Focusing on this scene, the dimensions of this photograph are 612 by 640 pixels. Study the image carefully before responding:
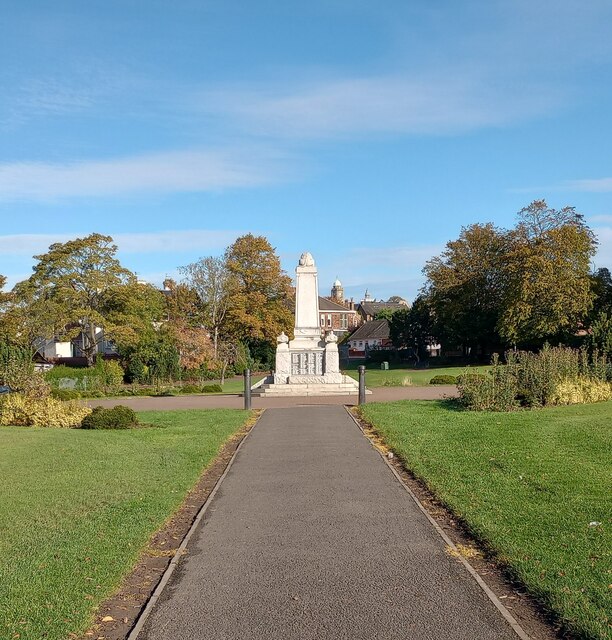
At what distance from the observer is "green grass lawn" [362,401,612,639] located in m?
5.56

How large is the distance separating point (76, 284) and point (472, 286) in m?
34.0

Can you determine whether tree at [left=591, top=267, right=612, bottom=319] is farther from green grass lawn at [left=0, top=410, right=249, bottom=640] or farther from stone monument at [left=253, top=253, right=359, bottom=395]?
green grass lawn at [left=0, top=410, right=249, bottom=640]

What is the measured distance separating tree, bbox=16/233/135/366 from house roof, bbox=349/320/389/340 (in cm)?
5917

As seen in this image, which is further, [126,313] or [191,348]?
[126,313]

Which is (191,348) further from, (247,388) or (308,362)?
(247,388)

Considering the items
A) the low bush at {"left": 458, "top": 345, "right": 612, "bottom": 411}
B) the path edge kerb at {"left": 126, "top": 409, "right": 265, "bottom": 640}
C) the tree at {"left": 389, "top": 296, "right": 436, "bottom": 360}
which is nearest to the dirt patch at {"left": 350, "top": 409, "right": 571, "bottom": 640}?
the path edge kerb at {"left": 126, "top": 409, "right": 265, "bottom": 640}

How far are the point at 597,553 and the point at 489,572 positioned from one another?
106cm

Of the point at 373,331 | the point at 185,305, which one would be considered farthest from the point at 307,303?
the point at 373,331

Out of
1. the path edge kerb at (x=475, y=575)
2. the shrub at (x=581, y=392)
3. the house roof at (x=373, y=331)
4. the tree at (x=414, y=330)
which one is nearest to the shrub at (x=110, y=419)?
the path edge kerb at (x=475, y=575)

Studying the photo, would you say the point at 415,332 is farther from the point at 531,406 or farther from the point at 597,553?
the point at 597,553

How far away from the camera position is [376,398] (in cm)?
2730

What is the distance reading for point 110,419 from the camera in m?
18.5

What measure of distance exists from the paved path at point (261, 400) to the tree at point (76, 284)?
19.4m

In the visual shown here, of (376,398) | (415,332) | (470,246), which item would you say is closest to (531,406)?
(376,398)
